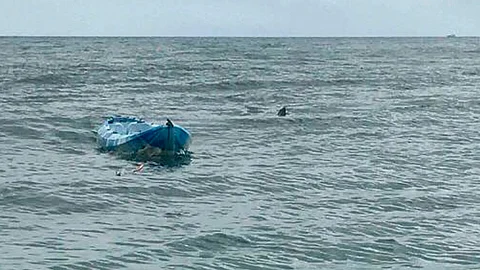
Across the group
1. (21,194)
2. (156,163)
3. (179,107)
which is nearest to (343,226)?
(21,194)

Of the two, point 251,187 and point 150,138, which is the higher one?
point 150,138

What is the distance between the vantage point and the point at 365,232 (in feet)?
61.3

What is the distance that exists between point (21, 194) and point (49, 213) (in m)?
2.30

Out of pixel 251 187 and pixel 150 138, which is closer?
pixel 251 187

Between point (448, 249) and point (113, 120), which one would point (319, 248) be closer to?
point (448, 249)

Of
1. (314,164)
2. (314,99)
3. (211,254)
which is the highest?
(314,99)

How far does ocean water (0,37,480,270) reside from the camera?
55.6 feet

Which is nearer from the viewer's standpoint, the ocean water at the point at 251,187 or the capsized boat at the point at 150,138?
the ocean water at the point at 251,187

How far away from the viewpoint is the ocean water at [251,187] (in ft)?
55.6

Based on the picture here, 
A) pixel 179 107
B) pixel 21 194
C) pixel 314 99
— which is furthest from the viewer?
pixel 314 99

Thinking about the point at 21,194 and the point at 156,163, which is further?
the point at 156,163

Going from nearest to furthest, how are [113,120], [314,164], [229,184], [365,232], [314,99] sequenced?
[365,232], [229,184], [314,164], [113,120], [314,99]

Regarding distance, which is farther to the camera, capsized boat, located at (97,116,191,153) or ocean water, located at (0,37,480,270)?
capsized boat, located at (97,116,191,153)

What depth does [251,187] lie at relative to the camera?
2412 centimetres
